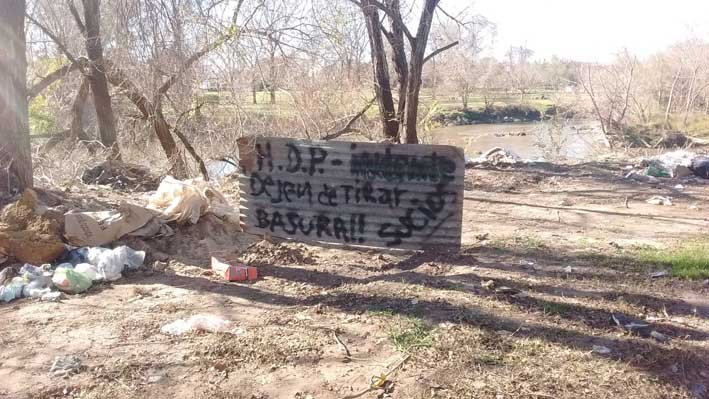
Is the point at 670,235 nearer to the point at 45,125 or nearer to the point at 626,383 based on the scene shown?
the point at 626,383

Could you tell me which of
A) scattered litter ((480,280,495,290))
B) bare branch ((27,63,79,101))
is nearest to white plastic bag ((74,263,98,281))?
scattered litter ((480,280,495,290))

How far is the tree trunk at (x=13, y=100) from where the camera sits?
18.6 feet

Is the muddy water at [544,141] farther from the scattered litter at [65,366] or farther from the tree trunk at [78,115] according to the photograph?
→ the scattered litter at [65,366]

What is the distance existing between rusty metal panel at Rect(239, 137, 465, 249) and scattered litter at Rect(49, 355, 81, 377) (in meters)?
2.72

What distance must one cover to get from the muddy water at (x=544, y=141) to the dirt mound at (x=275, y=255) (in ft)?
36.0

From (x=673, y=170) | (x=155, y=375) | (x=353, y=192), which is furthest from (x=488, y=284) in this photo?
(x=673, y=170)

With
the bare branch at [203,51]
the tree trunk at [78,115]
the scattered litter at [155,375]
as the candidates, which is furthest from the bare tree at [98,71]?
the scattered litter at [155,375]

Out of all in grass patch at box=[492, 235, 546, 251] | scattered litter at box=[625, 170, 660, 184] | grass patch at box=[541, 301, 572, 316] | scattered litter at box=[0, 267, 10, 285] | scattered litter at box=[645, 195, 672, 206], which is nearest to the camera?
grass patch at box=[541, 301, 572, 316]

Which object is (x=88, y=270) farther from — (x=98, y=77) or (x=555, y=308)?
(x=98, y=77)

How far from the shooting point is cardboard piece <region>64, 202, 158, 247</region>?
5.15 m

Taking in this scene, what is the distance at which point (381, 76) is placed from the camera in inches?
444

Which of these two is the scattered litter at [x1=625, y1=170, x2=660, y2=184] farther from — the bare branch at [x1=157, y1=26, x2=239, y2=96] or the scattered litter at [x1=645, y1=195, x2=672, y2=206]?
the bare branch at [x1=157, y1=26, x2=239, y2=96]

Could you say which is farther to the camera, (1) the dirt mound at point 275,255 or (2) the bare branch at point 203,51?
(2) the bare branch at point 203,51

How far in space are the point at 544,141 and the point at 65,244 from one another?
18.1 m
